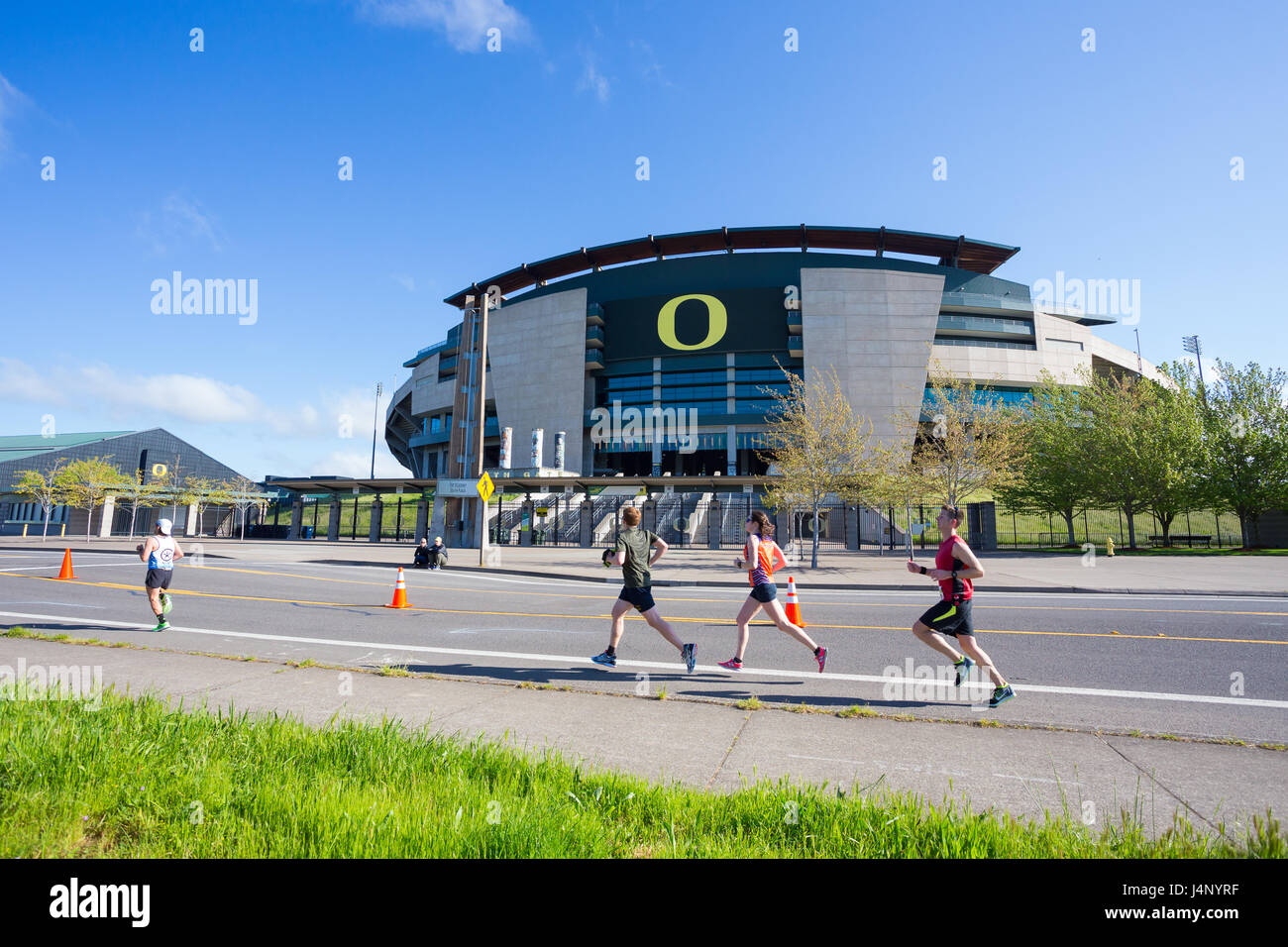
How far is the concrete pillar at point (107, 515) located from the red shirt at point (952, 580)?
201 ft

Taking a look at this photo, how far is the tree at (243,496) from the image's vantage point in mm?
48000

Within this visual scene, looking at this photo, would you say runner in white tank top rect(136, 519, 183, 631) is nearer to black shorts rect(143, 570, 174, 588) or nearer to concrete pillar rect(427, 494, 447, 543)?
black shorts rect(143, 570, 174, 588)

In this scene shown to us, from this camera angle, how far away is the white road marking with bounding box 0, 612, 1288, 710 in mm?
5797

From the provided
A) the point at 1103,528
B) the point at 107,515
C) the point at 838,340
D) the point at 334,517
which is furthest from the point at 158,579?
the point at 1103,528

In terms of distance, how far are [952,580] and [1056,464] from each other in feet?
127

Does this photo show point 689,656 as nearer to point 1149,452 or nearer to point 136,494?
point 1149,452

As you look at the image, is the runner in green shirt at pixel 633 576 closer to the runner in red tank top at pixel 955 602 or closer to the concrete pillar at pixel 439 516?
the runner in red tank top at pixel 955 602

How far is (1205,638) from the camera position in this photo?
8562mm

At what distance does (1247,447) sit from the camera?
33375mm

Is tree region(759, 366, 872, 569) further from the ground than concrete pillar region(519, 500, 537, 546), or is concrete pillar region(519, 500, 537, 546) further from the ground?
tree region(759, 366, 872, 569)

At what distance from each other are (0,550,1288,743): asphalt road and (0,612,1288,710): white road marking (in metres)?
0.03

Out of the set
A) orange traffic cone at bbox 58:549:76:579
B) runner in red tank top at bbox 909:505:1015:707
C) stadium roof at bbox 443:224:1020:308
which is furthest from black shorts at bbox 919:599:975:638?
stadium roof at bbox 443:224:1020:308
